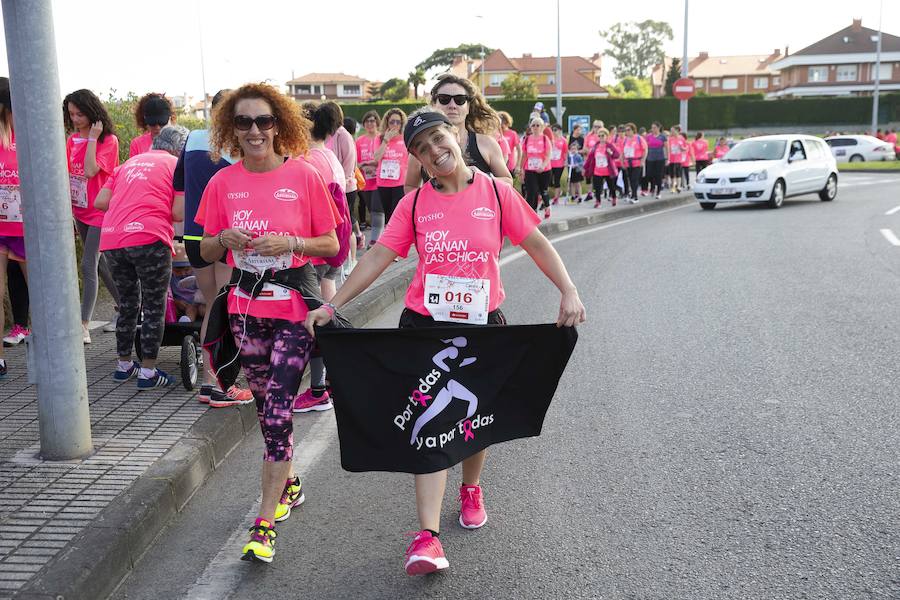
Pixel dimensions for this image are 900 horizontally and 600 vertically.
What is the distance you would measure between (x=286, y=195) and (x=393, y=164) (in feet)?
28.4

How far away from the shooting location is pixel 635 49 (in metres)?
128

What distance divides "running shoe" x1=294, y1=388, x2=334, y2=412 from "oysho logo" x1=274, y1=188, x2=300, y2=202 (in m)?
2.32

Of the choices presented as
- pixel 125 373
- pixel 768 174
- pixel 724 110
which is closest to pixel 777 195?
pixel 768 174

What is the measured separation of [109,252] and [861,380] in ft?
16.2

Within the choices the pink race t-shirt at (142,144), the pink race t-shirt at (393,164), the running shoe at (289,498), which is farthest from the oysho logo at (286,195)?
the pink race t-shirt at (393,164)

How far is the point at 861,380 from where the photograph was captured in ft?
20.9

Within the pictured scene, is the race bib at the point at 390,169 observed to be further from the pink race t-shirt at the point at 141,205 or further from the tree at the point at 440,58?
the tree at the point at 440,58

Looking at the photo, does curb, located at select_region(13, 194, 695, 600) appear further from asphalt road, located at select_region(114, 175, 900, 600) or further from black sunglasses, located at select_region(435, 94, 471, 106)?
black sunglasses, located at select_region(435, 94, 471, 106)

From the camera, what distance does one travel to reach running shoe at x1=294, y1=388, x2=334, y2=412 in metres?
6.02

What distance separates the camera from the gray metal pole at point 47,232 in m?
4.43

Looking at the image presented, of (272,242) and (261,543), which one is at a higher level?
(272,242)

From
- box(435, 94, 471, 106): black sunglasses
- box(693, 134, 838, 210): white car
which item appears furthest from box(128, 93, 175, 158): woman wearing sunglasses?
box(693, 134, 838, 210): white car

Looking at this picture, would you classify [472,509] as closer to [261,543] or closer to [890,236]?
[261,543]

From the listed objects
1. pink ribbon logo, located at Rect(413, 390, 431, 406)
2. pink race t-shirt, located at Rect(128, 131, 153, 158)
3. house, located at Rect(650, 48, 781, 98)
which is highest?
house, located at Rect(650, 48, 781, 98)
